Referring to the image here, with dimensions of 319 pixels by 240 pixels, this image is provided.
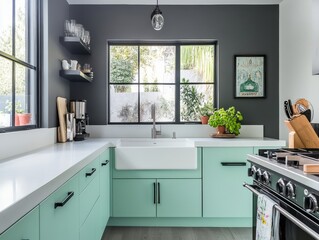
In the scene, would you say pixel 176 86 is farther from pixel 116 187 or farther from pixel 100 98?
pixel 116 187

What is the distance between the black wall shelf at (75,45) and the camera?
296 cm

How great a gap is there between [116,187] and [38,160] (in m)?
1.32

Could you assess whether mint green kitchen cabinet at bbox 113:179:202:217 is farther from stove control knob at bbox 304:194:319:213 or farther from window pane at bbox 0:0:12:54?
stove control knob at bbox 304:194:319:213

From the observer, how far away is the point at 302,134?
212cm

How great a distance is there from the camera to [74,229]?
64.1 inches

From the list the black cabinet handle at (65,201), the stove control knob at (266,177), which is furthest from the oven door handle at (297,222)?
the black cabinet handle at (65,201)

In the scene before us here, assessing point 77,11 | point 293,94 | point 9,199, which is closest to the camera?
point 9,199

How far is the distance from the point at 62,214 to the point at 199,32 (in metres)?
2.73

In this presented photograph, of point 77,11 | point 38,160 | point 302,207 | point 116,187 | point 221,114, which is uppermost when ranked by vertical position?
point 77,11

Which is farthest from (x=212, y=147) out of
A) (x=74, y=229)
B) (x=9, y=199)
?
(x=9, y=199)

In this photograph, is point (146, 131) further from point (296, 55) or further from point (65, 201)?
point (65, 201)

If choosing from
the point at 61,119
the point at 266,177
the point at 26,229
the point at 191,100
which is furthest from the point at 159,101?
the point at 26,229

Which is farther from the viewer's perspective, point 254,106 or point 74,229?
point 254,106

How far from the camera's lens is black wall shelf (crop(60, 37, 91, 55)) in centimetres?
296
